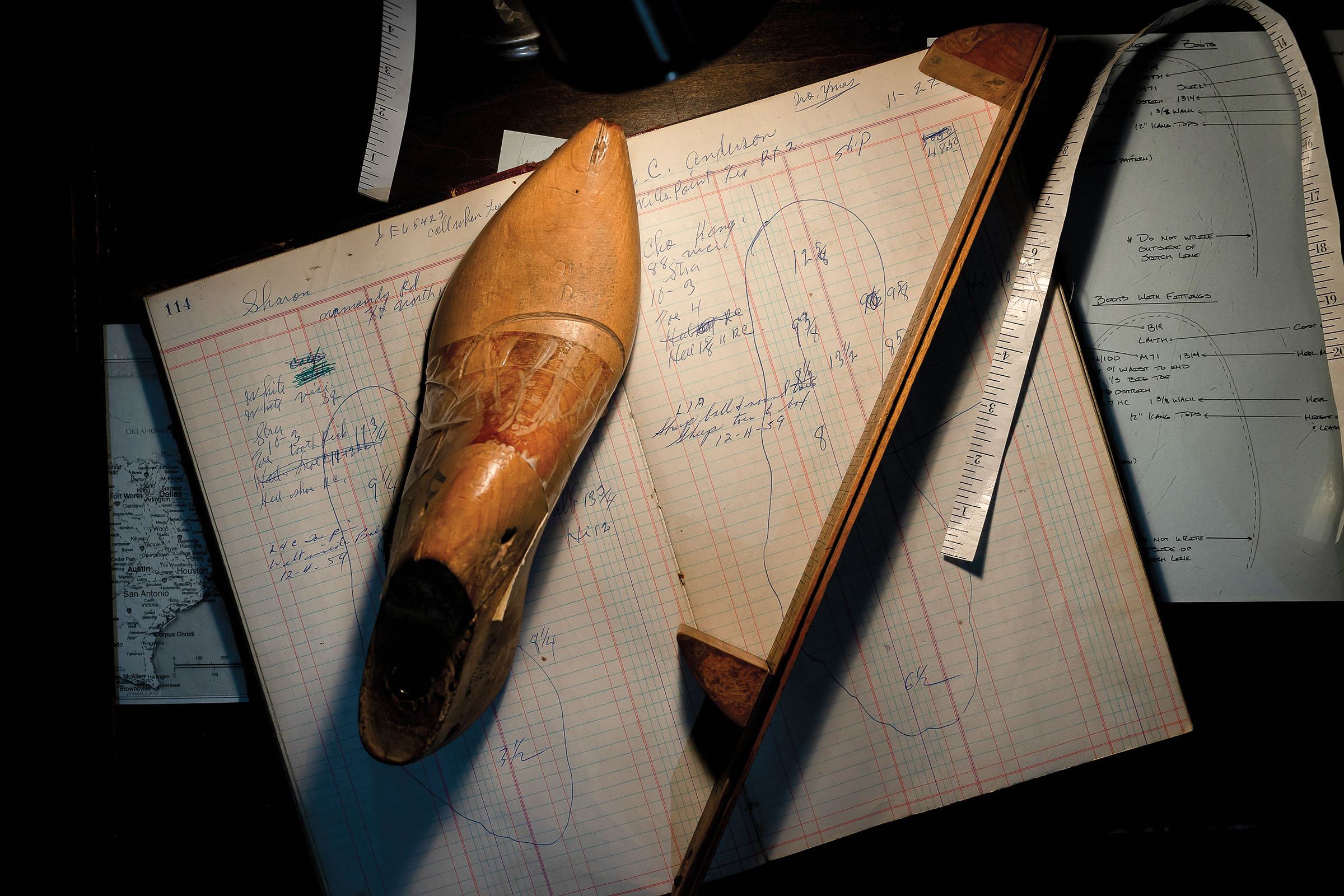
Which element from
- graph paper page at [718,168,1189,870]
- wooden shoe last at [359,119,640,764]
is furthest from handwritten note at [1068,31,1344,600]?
wooden shoe last at [359,119,640,764]

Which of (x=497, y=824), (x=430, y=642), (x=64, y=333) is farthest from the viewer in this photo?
(x=64, y=333)

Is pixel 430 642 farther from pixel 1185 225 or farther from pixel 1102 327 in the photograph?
pixel 1185 225

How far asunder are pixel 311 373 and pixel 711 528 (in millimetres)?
630

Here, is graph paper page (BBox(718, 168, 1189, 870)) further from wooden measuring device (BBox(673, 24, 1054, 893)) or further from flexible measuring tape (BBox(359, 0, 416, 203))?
flexible measuring tape (BBox(359, 0, 416, 203))

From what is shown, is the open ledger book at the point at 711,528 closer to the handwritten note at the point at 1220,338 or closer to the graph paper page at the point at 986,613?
the graph paper page at the point at 986,613

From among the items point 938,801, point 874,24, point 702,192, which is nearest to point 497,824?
point 938,801

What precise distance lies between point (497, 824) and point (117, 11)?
54.8 inches

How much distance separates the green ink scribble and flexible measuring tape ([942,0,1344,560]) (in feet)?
3.10

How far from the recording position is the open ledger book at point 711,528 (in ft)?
2.97

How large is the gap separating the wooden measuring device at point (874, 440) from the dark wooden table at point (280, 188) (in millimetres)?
132

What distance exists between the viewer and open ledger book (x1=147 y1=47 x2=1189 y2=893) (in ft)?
2.97

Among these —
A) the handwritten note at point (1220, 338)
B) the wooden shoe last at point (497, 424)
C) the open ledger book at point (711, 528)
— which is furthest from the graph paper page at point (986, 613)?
the wooden shoe last at point (497, 424)

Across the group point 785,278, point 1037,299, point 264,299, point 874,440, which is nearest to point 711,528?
point 874,440

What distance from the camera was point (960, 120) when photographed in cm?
92
